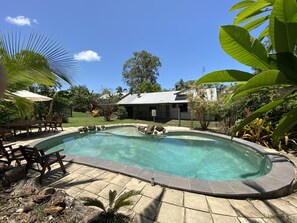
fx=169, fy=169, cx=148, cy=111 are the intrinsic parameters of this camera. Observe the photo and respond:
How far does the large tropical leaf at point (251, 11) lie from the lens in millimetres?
1802

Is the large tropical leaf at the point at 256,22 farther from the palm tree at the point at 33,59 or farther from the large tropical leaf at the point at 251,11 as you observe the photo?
the palm tree at the point at 33,59

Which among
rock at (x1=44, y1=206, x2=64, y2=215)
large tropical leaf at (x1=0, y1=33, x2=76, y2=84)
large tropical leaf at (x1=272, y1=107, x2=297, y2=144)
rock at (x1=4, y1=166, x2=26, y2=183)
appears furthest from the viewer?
rock at (x1=4, y1=166, x2=26, y2=183)

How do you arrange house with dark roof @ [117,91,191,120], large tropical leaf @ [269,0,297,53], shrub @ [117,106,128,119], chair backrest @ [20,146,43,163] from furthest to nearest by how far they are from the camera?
shrub @ [117,106,128,119] < house with dark roof @ [117,91,191,120] < chair backrest @ [20,146,43,163] < large tropical leaf @ [269,0,297,53]

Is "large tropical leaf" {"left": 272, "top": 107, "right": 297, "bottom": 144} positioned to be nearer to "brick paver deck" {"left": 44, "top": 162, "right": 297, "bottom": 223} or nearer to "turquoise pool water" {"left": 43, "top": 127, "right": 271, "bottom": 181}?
"brick paver deck" {"left": 44, "top": 162, "right": 297, "bottom": 223}

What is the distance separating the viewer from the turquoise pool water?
716 centimetres

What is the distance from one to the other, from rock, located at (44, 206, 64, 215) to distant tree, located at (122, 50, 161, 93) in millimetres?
42638

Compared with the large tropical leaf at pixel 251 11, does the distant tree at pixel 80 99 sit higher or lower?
higher

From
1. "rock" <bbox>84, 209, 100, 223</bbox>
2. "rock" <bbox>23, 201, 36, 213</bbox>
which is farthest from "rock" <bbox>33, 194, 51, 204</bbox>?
"rock" <bbox>84, 209, 100, 223</bbox>

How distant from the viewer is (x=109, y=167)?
5551 mm

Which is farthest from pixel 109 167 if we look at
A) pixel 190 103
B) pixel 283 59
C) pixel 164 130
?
pixel 190 103

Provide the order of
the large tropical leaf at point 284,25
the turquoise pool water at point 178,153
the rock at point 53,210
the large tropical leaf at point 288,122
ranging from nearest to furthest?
1. the large tropical leaf at point 284,25
2. the large tropical leaf at point 288,122
3. the rock at point 53,210
4. the turquoise pool water at point 178,153

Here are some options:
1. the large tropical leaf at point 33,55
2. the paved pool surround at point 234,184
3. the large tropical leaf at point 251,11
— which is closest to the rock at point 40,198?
the paved pool surround at point 234,184

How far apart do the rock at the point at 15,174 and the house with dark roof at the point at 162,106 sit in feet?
54.7

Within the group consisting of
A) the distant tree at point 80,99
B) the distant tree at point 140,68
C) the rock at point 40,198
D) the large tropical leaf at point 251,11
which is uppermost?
the distant tree at point 140,68
